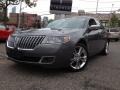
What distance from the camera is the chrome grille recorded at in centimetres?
474

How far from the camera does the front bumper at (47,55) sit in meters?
4.67

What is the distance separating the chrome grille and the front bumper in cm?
10

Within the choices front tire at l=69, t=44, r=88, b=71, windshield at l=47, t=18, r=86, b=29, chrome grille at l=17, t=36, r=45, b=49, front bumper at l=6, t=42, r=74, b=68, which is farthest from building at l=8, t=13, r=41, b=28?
front bumper at l=6, t=42, r=74, b=68

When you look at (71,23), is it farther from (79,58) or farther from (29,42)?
(29,42)

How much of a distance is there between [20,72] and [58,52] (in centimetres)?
112

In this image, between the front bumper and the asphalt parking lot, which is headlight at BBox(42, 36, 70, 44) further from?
the asphalt parking lot

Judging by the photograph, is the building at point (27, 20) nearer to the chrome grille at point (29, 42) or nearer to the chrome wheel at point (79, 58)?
the chrome wheel at point (79, 58)

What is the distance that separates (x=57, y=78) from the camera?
474 centimetres

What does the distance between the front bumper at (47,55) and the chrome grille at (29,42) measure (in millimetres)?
104

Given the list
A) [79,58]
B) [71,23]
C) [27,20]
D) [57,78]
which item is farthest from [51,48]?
[27,20]

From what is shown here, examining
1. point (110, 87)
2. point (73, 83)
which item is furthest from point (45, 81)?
point (110, 87)

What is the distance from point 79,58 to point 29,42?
141cm

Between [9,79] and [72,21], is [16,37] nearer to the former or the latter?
[9,79]

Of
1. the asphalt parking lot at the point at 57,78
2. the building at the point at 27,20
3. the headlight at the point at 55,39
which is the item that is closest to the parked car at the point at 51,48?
the headlight at the point at 55,39
